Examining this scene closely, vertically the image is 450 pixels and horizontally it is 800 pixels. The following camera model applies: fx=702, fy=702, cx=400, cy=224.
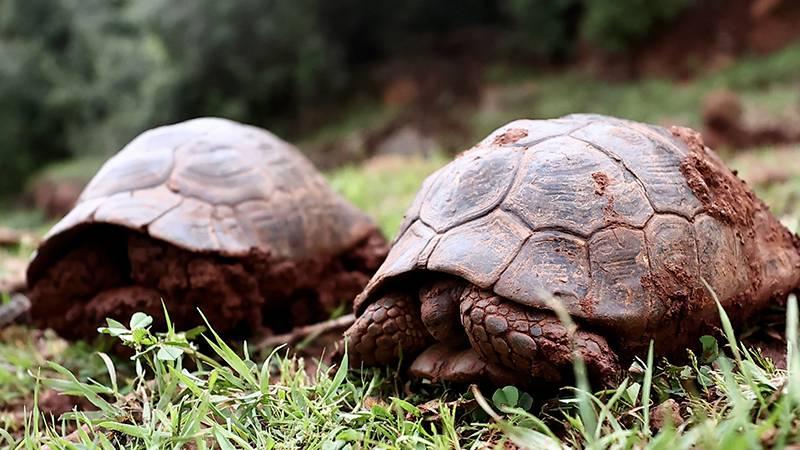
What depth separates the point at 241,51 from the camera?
15859 mm

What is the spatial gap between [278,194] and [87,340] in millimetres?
976

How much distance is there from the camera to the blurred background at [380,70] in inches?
540

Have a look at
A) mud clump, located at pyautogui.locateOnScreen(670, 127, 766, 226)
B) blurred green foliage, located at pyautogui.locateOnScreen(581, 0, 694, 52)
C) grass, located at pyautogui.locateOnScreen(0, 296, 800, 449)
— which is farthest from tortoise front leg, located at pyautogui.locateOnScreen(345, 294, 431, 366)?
blurred green foliage, located at pyautogui.locateOnScreen(581, 0, 694, 52)

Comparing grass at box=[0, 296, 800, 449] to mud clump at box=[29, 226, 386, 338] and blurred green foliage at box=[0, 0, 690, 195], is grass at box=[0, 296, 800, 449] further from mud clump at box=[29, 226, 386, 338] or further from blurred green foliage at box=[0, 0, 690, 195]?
blurred green foliage at box=[0, 0, 690, 195]

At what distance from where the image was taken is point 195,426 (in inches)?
68.5

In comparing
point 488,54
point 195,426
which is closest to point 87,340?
point 195,426

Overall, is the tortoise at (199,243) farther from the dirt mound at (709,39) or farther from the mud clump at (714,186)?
the dirt mound at (709,39)

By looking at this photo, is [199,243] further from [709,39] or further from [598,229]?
[709,39]

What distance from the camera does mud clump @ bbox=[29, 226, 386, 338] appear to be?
8.80ft

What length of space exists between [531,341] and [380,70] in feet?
53.5

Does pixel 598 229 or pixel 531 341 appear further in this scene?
pixel 598 229

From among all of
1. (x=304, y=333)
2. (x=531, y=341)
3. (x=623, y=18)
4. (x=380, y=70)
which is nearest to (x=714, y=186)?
(x=531, y=341)

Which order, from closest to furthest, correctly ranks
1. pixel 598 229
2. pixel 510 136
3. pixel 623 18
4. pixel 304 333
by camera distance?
pixel 598 229
pixel 510 136
pixel 304 333
pixel 623 18

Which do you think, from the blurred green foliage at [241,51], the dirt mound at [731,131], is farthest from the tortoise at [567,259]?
the blurred green foliage at [241,51]
